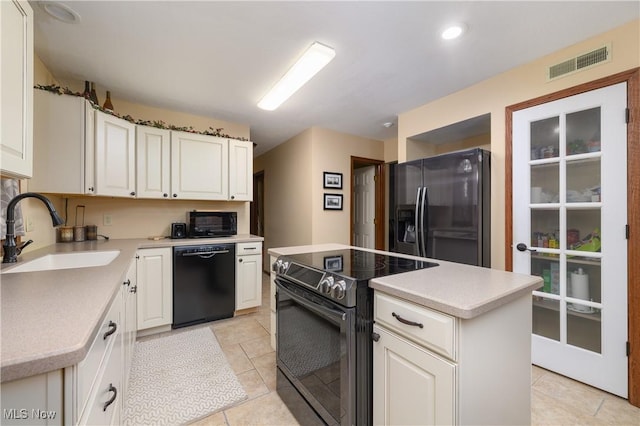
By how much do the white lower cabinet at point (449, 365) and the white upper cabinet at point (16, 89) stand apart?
1734 millimetres

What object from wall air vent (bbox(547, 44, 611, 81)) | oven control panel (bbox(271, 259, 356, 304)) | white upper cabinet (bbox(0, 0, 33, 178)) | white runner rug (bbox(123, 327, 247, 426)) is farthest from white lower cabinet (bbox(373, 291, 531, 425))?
wall air vent (bbox(547, 44, 611, 81))

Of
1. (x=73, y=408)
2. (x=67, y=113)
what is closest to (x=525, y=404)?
(x=73, y=408)

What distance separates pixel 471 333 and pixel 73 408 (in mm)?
1208

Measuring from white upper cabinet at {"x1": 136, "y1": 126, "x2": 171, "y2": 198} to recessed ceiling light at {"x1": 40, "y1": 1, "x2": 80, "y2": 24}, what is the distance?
45.0 inches

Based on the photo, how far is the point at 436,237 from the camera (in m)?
2.63

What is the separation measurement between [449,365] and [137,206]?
11.2 feet

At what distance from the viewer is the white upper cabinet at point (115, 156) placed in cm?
238

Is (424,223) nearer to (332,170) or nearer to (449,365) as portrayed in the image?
(332,170)

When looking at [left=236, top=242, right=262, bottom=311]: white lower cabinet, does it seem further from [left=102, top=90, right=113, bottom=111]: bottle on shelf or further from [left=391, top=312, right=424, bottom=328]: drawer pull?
[left=391, top=312, right=424, bottom=328]: drawer pull

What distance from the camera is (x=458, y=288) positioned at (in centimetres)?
114

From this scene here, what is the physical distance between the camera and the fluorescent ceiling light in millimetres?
2021

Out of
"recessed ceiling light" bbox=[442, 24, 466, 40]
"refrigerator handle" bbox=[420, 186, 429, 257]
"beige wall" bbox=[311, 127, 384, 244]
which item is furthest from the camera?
"beige wall" bbox=[311, 127, 384, 244]

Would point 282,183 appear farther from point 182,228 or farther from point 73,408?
point 73,408

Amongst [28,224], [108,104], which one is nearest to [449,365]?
[28,224]
